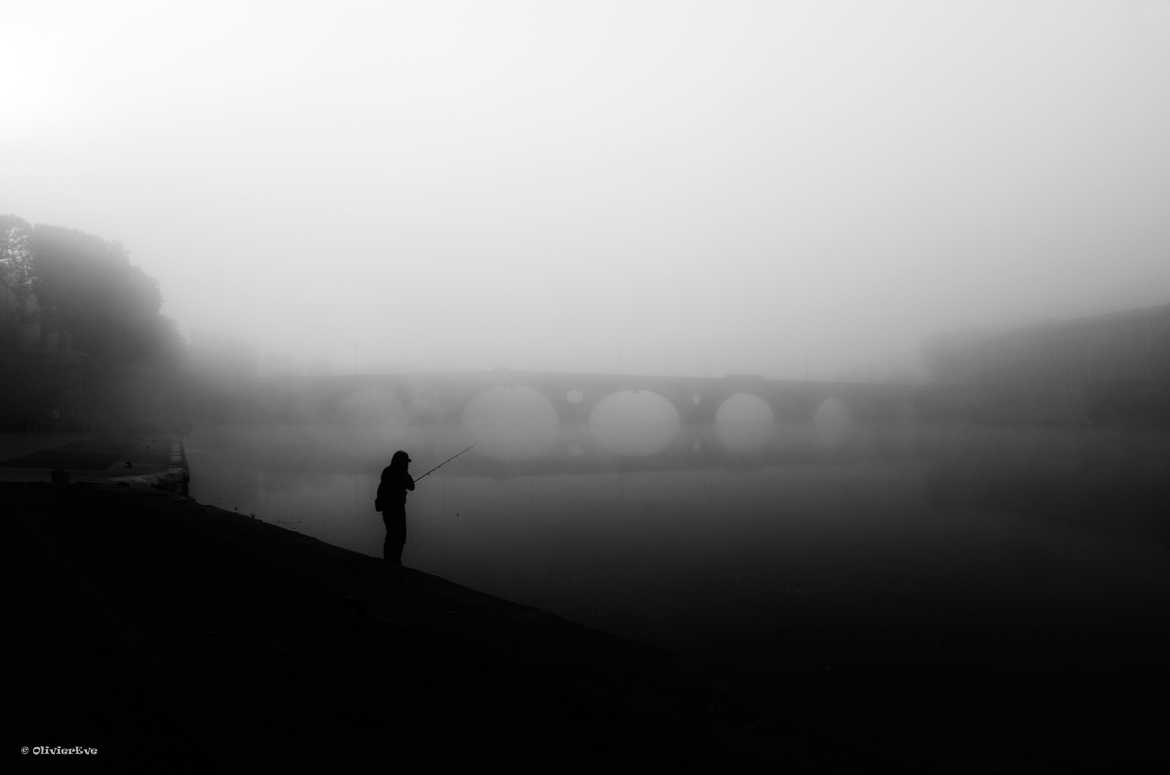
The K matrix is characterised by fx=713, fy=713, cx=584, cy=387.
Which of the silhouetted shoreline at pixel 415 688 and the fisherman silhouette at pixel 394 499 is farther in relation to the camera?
the fisherman silhouette at pixel 394 499

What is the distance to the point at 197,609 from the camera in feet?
26.5

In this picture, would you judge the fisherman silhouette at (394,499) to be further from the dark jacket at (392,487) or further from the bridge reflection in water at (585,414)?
the bridge reflection in water at (585,414)

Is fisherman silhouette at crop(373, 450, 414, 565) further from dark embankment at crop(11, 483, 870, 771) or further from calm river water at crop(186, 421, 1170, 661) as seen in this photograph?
calm river water at crop(186, 421, 1170, 661)

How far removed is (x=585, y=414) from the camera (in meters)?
109

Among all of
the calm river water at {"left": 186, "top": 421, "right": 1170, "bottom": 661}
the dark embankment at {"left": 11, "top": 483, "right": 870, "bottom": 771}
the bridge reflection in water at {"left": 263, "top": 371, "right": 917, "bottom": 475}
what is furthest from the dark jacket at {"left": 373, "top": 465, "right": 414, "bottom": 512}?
the bridge reflection in water at {"left": 263, "top": 371, "right": 917, "bottom": 475}

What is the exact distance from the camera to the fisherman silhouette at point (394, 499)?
476 inches

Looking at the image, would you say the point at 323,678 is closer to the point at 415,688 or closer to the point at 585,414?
the point at 415,688

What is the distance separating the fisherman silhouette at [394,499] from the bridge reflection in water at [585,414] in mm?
34815

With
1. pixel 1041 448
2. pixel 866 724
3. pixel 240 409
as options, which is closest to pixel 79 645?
pixel 866 724

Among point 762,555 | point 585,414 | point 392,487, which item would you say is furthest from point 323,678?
point 585,414

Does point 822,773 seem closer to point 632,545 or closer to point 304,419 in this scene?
point 632,545

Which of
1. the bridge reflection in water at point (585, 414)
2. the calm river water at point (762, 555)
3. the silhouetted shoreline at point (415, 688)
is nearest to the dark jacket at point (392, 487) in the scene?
the silhouetted shoreline at point (415, 688)

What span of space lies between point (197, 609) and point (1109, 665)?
13.9 m

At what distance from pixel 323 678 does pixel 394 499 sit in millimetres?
6244
